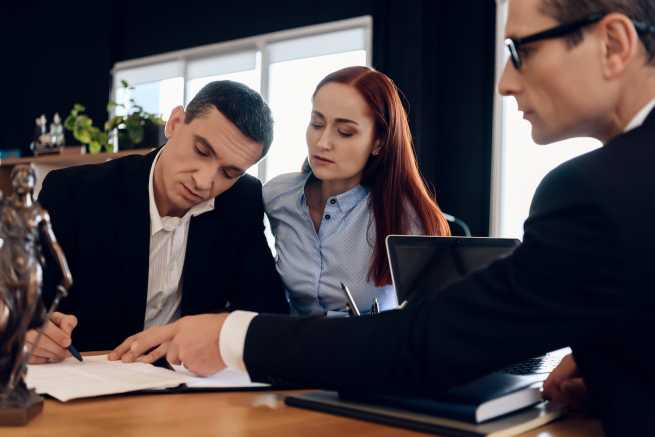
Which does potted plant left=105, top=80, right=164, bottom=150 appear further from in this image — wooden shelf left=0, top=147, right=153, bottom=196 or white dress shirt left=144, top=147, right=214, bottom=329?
white dress shirt left=144, top=147, right=214, bottom=329

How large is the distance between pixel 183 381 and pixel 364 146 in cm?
123

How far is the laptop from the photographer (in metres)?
1.64

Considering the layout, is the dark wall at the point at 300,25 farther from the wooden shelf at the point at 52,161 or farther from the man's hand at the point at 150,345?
the man's hand at the point at 150,345

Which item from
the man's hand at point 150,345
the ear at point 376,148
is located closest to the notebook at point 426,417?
the man's hand at point 150,345

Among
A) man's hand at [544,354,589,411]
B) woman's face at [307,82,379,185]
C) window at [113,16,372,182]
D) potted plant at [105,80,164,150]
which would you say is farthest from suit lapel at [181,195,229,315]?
window at [113,16,372,182]

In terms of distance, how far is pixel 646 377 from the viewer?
86 cm

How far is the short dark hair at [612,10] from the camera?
36.7 inches

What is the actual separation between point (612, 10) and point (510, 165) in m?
3.61

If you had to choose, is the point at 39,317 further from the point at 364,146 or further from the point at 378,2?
the point at 378,2

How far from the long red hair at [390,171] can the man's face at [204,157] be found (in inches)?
17.5

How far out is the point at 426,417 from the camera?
960 mm

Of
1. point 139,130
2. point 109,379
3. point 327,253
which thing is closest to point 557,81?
point 109,379


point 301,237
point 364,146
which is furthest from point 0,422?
point 364,146

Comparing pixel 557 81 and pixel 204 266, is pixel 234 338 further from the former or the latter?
pixel 204 266
